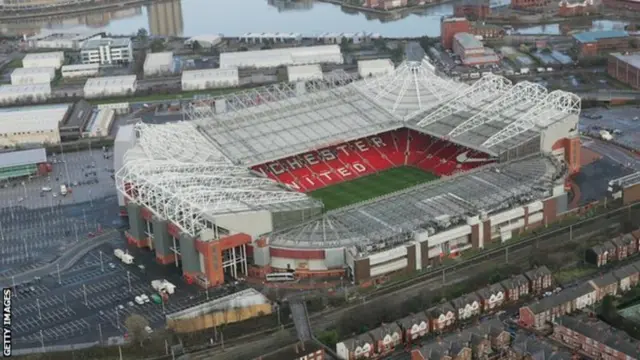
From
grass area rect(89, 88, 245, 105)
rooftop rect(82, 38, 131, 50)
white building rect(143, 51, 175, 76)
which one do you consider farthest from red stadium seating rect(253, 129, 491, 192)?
rooftop rect(82, 38, 131, 50)

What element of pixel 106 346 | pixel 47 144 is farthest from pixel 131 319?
pixel 47 144

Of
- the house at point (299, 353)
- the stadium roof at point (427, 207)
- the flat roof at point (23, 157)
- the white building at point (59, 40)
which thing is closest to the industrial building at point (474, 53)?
the stadium roof at point (427, 207)

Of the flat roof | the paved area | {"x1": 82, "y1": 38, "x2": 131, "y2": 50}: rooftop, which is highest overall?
{"x1": 82, "y1": 38, "x2": 131, "y2": 50}: rooftop

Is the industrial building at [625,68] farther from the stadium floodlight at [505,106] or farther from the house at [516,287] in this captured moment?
the house at [516,287]

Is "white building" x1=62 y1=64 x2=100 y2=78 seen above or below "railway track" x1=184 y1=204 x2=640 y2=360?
above

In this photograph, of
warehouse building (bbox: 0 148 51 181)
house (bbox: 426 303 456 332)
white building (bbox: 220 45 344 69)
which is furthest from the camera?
white building (bbox: 220 45 344 69)

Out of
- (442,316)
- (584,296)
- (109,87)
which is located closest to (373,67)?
(109,87)

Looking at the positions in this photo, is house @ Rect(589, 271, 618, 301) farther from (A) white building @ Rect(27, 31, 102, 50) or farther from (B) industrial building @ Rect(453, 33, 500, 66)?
(A) white building @ Rect(27, 31, 102, 50)

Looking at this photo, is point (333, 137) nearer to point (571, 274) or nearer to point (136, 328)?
point (571, 274)
